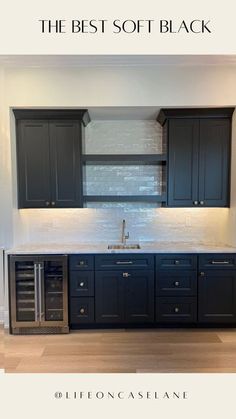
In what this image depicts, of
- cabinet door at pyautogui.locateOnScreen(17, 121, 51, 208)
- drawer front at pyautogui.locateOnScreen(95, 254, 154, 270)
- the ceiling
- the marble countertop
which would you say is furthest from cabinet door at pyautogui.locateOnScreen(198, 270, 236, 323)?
the ceiling

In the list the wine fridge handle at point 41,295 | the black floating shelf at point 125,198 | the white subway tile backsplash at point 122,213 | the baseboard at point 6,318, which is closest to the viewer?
the wine fridge handle at point 41,295

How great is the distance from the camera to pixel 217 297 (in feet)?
10.3

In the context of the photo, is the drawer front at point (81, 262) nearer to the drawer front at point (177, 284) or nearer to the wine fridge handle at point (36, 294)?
the wine fridge handle at point (36, 294)

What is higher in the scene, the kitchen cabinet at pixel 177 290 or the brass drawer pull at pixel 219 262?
the brass drawer pull at pixel 219 262

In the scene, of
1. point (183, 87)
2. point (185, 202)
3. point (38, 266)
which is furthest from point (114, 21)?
point (38, 266)

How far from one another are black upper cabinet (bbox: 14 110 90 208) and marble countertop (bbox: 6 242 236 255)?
52 cm

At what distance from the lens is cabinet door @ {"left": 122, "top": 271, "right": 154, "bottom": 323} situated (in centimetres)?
312

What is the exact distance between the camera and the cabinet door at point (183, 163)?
327 centimetres

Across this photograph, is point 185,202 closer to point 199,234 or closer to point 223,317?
point 199,234

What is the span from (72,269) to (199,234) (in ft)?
5.79

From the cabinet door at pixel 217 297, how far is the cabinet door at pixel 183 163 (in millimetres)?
917

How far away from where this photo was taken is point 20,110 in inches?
126

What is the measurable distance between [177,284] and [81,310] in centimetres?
115

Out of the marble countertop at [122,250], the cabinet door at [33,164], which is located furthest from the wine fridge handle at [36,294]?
the cabinet door at [33,164]
